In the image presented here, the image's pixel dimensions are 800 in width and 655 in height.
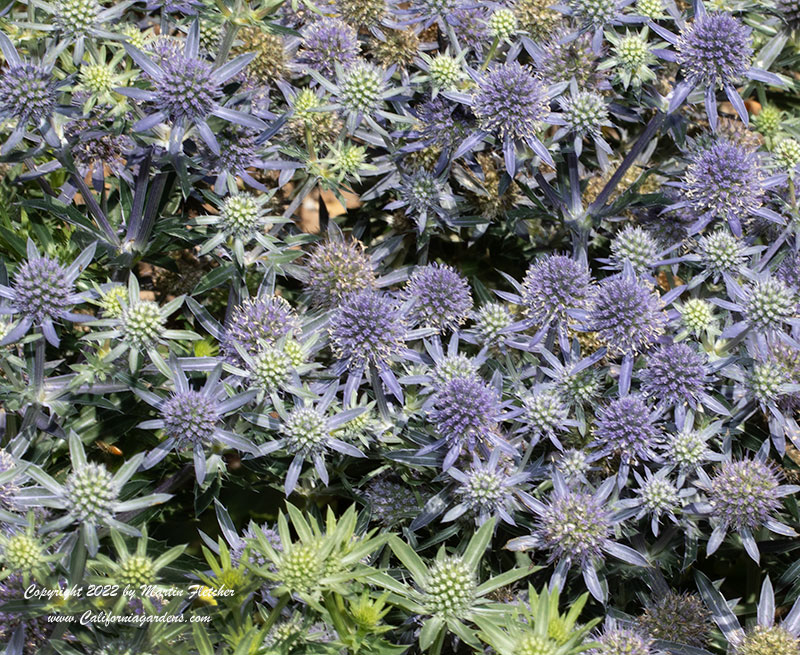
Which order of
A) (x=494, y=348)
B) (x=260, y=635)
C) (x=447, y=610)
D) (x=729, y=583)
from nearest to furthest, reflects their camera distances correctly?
(x=260, y=635)
(x=447, y=610)
(x=494, y=348)
(x=729, y=583)

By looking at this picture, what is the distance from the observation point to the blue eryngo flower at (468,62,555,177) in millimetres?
2889

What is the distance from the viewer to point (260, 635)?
221cm

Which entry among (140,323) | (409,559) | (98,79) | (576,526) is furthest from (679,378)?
(98,79)

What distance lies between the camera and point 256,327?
2818 mm

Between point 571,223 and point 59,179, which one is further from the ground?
point 571,223

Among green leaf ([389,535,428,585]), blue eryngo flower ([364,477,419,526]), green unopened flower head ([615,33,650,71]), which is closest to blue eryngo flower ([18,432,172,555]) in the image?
green leaf ([389,535,428,585])

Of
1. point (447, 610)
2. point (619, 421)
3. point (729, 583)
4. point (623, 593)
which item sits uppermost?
point (619, 421)

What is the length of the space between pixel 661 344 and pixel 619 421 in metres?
0.38

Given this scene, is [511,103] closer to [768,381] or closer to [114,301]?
[768,381]

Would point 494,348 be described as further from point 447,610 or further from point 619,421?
point 447,610

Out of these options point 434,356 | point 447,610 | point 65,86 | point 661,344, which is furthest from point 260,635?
point 65,86

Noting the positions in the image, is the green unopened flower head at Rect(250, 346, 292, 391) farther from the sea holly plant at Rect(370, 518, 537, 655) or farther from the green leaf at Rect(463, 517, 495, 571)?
the green leaf at Rect(463, 517, 495, 571)

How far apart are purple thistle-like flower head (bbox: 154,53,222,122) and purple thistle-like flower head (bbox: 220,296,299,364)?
689 millimetres

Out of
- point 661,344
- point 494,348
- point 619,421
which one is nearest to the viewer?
point 619,421
